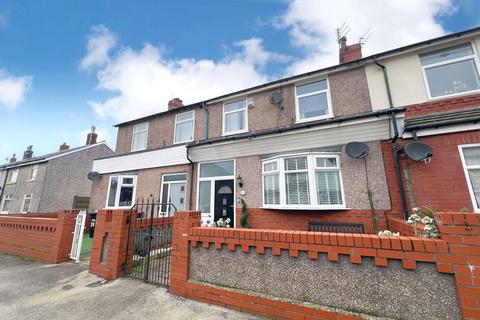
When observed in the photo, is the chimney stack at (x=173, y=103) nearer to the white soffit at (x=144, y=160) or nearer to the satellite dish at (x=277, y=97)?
the white soffit at (x=144, y=160)

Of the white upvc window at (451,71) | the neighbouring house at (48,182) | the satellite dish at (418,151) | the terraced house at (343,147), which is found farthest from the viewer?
the neighbouring house at (48,182)

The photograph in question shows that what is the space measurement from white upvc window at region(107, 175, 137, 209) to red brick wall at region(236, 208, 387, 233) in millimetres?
6656

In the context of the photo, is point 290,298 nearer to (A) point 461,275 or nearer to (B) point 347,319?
(B) point 347,319

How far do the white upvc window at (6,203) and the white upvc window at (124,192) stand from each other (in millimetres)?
15076

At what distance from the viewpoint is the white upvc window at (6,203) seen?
17756 mm

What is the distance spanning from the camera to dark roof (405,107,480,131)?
527cm

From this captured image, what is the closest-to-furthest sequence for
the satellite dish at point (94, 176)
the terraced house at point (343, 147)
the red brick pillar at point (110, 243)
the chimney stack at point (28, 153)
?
the red brick pillar at point (110, 243) → the terraced house at point (343, 147) → the satellite dish at point (94, 176) → the chimney stack at point (28, 153)

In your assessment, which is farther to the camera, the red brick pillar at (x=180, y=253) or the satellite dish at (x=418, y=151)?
the satellite dish at (x=418, y=151)

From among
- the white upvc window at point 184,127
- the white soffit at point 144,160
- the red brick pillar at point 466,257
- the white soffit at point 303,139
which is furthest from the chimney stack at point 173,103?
the red brick pillar at point 466,257

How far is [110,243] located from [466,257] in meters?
6.16

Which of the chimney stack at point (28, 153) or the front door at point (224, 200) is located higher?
the chimney stack at point (28, 153)

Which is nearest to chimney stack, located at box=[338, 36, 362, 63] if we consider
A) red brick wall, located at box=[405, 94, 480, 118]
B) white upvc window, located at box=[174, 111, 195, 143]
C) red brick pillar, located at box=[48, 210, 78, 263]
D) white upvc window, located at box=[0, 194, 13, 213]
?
red brick wall, located at box=[405, 94, 480, 118]

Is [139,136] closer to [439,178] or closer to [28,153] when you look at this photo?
[439,178]

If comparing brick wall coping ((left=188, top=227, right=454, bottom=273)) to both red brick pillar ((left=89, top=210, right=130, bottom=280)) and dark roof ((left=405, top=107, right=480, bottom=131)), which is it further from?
dark roof ((left=405, top=107, right=480, bottom=131))
